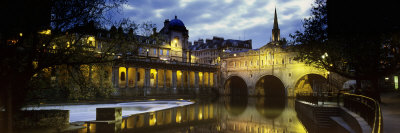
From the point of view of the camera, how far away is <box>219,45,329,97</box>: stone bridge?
65062 mm

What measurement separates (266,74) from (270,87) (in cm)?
808

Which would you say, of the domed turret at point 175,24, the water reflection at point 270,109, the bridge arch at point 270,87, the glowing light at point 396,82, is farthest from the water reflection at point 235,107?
the domed turret at point 175,24

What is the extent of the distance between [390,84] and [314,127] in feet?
101

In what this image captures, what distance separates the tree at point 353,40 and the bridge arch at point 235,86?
52.1m

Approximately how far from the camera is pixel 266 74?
230 feet

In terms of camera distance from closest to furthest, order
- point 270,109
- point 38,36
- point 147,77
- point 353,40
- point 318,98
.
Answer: point 38,36
point 353,40
point 318,98
point 270,109
point 147,77

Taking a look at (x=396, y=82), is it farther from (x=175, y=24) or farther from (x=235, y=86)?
(x=175, y=24)

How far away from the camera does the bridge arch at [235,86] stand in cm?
8125

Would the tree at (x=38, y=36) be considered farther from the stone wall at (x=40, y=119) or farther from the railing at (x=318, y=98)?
the railing at (x=318, y=98)

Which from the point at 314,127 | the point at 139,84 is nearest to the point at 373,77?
the point at 314,127

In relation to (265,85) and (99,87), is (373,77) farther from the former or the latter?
(265,85)

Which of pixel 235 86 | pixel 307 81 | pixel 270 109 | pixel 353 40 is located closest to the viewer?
pixel 353 40

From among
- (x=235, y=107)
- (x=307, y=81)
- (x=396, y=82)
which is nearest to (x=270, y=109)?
(x=235, y=107)

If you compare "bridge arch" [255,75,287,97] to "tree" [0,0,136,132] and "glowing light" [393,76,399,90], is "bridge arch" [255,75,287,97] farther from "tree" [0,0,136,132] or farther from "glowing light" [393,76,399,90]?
"tree" [0,0,136,132]
